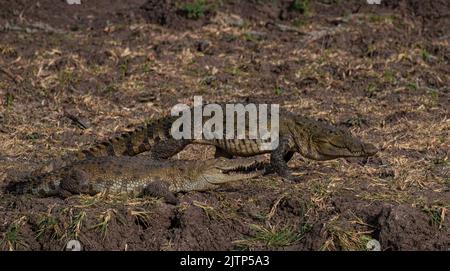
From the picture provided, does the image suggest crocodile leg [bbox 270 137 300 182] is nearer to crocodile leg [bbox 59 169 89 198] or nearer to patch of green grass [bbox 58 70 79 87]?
crocodile leg [bbox 59 169 89 198]

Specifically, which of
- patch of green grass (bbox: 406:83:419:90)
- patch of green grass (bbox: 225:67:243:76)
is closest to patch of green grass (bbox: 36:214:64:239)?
patch of green grass (bbox: 225:67:243:76)

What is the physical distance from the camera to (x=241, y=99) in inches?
459

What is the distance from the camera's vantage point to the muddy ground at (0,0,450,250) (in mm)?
7402

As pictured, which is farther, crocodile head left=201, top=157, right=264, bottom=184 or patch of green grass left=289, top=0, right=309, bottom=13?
patch of green grass left=289, top=0, right=309, bottom=13

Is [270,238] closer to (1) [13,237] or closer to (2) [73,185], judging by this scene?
(2) [73,185]

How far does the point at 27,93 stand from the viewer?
38.2 ft

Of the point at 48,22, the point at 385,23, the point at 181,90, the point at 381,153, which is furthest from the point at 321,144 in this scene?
the point at 48,22

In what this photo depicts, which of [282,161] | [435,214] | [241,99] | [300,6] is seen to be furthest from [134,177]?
[300,6]

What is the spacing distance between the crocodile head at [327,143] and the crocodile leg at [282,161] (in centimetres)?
15

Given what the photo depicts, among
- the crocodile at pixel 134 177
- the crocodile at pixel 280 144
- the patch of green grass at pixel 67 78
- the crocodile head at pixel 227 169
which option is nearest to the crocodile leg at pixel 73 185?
the crocodile at pixel 134 177
